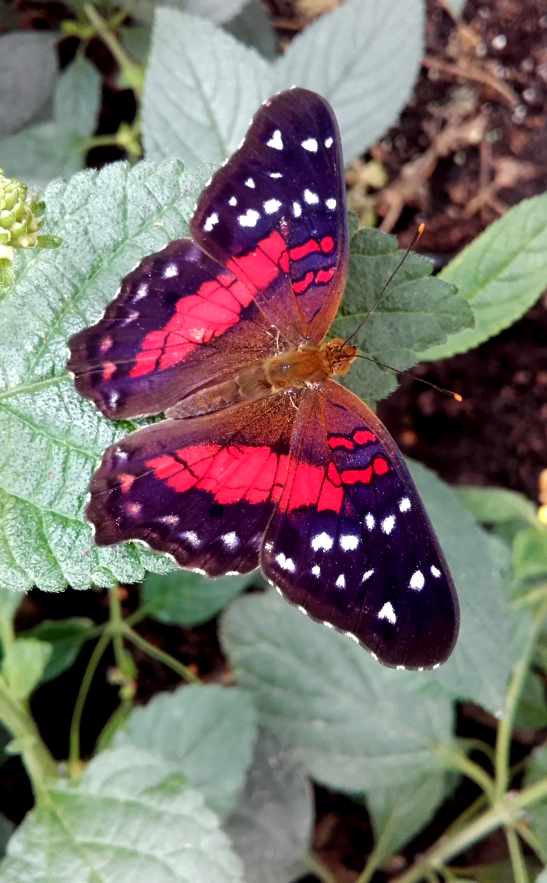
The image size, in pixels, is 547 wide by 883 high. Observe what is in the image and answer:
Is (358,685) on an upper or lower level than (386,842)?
upper

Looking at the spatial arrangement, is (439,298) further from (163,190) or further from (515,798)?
(515,798)

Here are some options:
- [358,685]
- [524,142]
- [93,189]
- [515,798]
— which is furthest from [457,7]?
[515,798]

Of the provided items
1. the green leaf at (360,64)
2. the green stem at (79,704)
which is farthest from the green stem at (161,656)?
the green leaf at (360,64)

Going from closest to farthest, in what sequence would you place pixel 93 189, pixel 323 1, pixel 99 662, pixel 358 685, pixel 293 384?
pixel 93 189 < pixel 293 384 < pixel 358 685 < pixel 99 662 < pixel 323 1

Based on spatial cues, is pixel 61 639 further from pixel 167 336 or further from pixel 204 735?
pixel 167 336

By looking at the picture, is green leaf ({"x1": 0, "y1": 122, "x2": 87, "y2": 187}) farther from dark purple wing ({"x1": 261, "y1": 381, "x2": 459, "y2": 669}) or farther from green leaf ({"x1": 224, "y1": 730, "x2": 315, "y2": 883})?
green leaf ({"x1": 224, "y1": 730, "x2": 315, "y2": 883})

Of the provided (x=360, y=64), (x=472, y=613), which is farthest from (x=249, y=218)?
(x=472, y=613)
